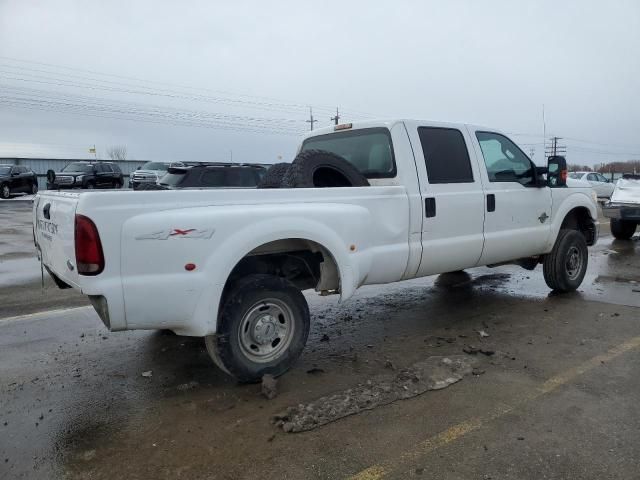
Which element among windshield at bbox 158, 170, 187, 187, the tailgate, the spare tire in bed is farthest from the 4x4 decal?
windshield at bbox 158, 170, 187, 187

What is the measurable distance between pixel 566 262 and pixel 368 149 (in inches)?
126

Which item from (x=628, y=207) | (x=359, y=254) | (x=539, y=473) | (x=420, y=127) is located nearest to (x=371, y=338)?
(x=359, y=254)

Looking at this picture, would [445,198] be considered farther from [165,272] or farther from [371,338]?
[165,272]

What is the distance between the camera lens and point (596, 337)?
16.5ft

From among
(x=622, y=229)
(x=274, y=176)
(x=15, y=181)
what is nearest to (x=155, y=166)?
(x=15, y=181)

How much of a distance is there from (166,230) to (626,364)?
3740 millimetres

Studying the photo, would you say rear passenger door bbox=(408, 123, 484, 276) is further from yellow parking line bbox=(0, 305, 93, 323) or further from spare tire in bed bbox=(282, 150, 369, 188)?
yellow parking line bbox=(0, 305, 93, 323)

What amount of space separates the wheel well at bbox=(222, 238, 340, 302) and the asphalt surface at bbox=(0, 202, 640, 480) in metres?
0.68

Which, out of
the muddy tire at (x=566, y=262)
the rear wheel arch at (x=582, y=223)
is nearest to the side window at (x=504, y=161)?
the muddy tire at (x=566, y=262)

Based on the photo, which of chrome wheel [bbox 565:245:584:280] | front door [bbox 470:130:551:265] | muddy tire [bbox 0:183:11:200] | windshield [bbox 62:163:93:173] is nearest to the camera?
front door [bbox 470:130:551:265]

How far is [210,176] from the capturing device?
13.2m

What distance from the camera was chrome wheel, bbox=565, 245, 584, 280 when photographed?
671 centimetres

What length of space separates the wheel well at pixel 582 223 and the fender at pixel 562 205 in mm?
88

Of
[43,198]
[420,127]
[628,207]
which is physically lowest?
[628,207]
